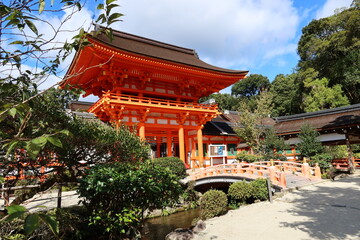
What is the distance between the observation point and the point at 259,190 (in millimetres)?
9781

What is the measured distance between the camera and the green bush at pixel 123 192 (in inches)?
178

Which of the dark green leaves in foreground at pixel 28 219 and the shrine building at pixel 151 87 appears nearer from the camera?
the dark green leaves in foreground at pixel 28 219

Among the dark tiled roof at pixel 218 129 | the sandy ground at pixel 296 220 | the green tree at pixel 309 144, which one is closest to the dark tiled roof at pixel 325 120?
the green tree at pixel 309 144

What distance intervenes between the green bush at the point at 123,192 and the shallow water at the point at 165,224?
12.1 feet

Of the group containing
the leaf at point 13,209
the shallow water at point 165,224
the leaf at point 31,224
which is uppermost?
the leaf at point 13,209

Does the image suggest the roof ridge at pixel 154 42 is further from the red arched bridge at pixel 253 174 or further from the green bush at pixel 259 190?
the green bush at pixel 259 190

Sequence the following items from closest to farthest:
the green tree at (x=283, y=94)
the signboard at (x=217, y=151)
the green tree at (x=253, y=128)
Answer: the signboard at (x=217, y=151), the green tree at (x=253, y=128), the green tree at (x=283, y=94)

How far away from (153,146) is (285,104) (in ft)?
89.5

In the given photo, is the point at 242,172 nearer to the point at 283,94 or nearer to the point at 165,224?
the point at 165,224

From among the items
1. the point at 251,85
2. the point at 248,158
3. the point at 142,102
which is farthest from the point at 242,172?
the point at 251,85

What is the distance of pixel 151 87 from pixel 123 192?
11740 mm

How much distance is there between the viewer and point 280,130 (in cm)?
2156

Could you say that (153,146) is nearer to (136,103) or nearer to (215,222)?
(136,103)

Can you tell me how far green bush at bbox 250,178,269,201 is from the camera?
9594mm
